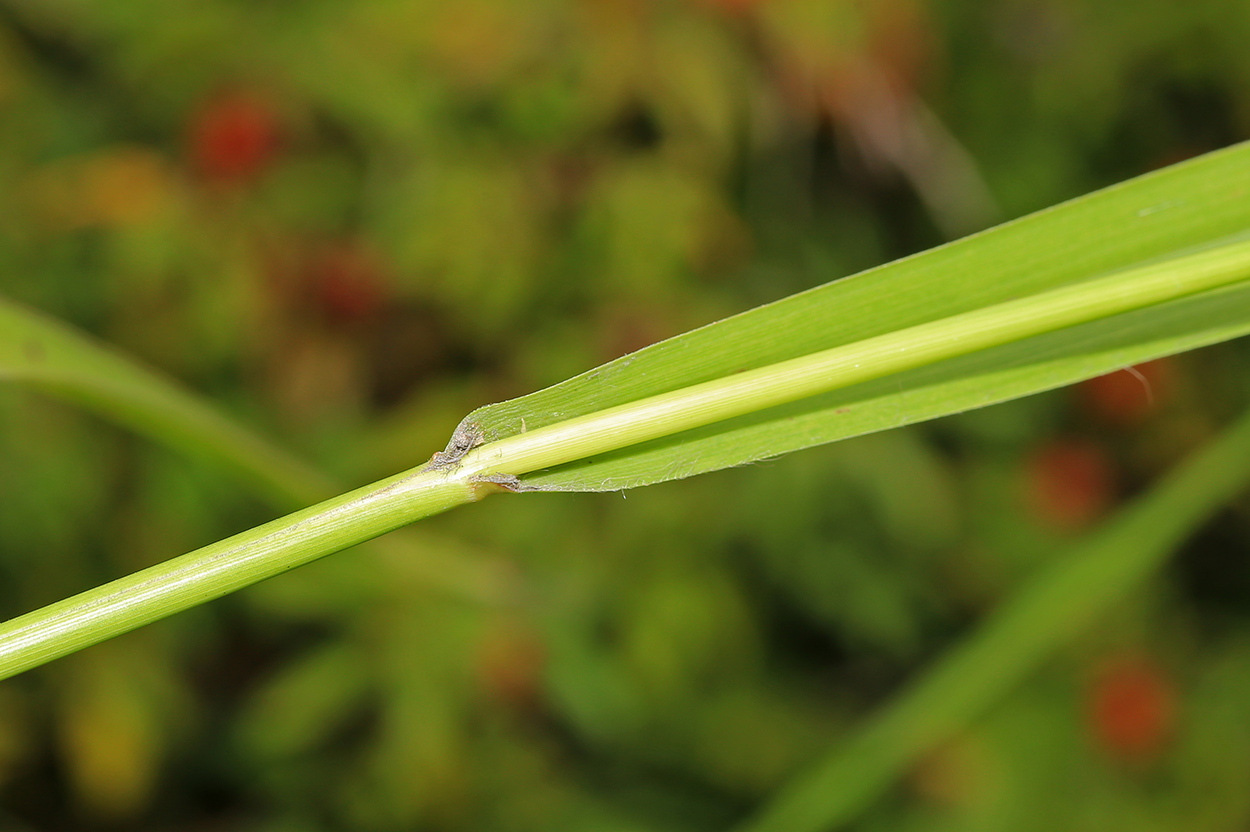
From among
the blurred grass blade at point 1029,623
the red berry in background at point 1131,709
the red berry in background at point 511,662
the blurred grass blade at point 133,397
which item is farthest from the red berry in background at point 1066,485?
the blurred grass blade at point 133,397

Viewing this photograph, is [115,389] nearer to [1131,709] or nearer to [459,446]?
[459,446]

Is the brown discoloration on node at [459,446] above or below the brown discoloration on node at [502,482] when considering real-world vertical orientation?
above

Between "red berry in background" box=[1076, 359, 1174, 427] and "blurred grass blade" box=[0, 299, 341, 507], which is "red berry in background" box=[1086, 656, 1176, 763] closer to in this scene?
"red berry in background" box=[1076, 359, 1174, 427]

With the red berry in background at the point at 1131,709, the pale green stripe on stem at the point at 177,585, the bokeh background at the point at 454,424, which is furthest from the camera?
the red berry in background at the point at 1131,709

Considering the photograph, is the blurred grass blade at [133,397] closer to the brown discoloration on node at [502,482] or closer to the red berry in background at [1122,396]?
the brown discoloration on node at [502,482]

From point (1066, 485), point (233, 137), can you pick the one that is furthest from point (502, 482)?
point (1066, 485)

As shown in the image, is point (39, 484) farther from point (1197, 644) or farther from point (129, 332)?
point (1197, 644)
